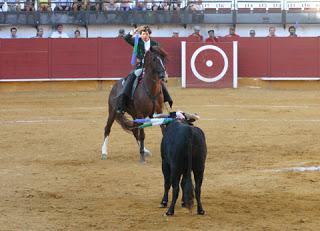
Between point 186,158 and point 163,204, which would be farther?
point 163,204

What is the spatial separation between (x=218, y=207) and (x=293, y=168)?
2.52 metres

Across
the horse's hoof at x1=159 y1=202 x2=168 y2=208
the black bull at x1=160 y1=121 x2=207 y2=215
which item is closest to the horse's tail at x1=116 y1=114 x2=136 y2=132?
the horse's hoof at x1=159 y1=202 x2=168 y2=208

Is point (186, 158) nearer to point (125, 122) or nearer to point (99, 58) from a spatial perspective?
point (125, 122)

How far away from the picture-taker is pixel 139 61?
35.1ft

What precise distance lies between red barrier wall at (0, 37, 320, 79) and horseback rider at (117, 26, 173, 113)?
1155 cm

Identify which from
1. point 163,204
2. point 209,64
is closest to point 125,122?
point 163,204

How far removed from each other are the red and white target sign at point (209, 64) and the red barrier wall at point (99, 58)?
1.13 ft

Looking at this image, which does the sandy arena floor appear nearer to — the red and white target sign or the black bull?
the black bull

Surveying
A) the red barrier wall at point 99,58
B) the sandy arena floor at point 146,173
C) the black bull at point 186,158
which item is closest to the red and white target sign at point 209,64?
the red barrier wall at point 99,58

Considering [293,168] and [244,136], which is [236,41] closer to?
[244,136]

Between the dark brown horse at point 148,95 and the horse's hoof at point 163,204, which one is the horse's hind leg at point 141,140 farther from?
the horse's hoof at point 163,204

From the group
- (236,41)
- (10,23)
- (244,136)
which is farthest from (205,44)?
(244,136)

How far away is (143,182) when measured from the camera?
334 inches

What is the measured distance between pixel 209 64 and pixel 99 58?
3.10 metres
